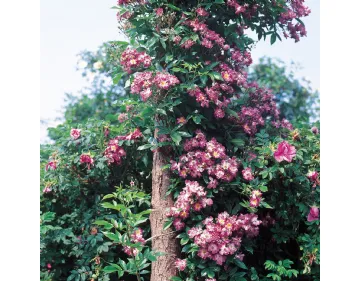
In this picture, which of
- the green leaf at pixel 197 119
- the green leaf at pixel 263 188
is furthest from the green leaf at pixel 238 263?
the green leaf at pixel 197 119

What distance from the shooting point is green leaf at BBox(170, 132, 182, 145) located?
2.11m

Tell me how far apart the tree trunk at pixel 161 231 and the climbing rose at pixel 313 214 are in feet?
2.19

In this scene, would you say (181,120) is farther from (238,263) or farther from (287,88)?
(287,88)

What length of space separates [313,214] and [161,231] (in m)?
0.75

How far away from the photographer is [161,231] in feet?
7.27

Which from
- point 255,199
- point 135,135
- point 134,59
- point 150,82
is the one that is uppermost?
point 134,59

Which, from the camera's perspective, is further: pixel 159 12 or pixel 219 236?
pixel 159 12

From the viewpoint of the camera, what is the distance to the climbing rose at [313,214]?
7.22 ft

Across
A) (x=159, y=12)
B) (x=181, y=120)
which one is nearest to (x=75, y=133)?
(x=181, y=120)

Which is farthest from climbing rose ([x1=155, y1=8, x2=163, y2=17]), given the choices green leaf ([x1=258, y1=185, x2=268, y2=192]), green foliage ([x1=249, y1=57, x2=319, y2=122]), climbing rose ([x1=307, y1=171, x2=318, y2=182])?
green foliage ([x1=249, y1=57, x2=319, y2=122])
